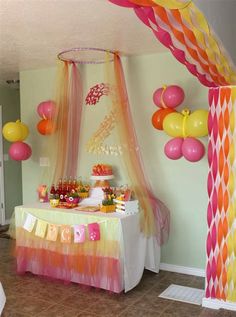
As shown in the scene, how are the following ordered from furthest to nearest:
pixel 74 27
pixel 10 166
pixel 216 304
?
pixel 10 166, pixel 216 304, pixel 74 27

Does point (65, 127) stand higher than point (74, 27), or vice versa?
point (74, 27)

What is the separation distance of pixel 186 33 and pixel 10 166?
5207mm

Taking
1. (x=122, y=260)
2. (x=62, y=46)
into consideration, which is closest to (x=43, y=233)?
(x=122, y=260)

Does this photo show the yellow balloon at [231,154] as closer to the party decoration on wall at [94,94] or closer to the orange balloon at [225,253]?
the orange balloon at [225,253]

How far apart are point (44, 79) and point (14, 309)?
2.88 meters

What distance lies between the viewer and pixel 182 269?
4.01m

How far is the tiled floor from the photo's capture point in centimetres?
309

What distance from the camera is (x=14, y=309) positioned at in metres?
3.18

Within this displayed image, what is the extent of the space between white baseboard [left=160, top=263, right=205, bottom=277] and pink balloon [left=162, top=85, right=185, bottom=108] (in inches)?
70.3

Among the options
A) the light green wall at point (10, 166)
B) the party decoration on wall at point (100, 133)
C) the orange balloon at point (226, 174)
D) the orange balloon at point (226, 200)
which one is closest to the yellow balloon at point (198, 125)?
the orange balloon at point (226, 174)

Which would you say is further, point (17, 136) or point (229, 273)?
point (17, 136)

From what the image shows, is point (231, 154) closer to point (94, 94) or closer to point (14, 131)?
point (94, 94)

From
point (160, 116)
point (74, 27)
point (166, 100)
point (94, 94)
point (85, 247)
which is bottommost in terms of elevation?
point (85, 247)

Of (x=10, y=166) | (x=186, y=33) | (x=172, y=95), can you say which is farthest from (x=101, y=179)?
(x=10, y=166)
